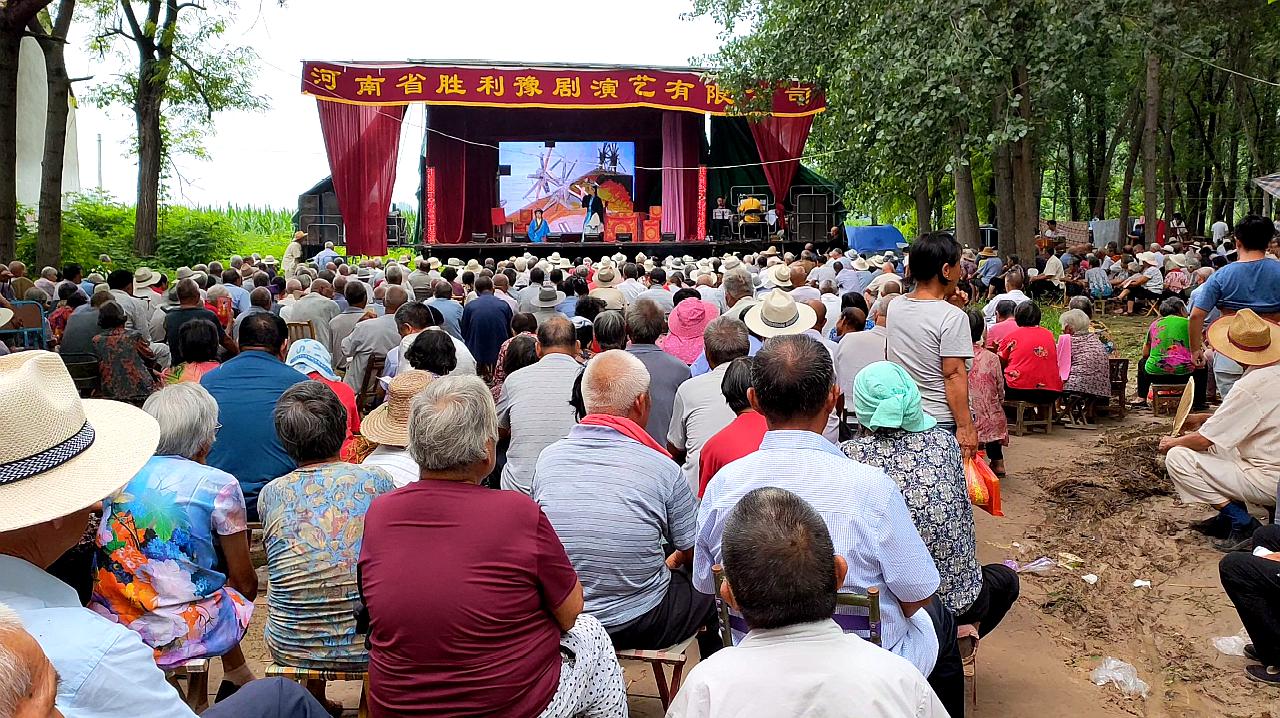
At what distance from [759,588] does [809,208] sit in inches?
866

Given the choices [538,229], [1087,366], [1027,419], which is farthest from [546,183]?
[1087,366]

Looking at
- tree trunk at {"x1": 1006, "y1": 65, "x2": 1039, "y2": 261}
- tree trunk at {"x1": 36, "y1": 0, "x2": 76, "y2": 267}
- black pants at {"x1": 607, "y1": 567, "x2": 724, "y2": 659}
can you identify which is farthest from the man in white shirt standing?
tree trunk at {"x1": 1006, "y1": 65, "x2": 1039, "y2": 261}

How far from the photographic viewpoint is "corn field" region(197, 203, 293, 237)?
102 feet

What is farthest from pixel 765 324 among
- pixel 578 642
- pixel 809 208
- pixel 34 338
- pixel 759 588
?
pixel 809 208

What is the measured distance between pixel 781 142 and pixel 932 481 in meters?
20.6

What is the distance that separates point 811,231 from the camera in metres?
23.3

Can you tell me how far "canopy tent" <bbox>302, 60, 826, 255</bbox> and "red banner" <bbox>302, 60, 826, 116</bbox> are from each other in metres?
0.02

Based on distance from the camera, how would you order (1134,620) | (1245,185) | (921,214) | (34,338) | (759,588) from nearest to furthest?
1. (759,588)
2. (1134,620)
3. (34,338)
4. (921,214)
5. (1245,185)

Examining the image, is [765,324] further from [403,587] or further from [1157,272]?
[1157,272]

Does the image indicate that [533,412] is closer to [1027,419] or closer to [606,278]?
[1027,419]

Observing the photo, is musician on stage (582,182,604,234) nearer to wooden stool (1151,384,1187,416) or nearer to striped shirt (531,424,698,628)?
wooden stool (1151,384,1187,416)

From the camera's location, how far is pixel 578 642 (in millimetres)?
2645

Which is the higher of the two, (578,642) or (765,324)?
(765,324)

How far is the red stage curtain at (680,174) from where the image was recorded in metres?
22.6
